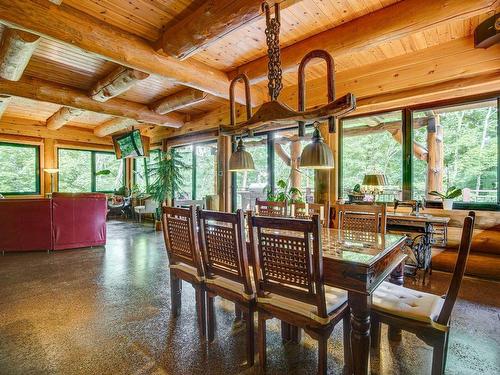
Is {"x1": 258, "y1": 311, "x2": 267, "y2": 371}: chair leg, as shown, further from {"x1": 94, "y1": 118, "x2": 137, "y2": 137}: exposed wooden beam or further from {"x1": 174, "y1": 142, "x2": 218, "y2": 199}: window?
→ {"x1": 94, "y1": 118, "x2": 137, "y2": 137}: exposed wooden beam

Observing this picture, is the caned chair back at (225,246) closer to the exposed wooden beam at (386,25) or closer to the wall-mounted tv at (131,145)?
the exposed wooden beam at (386,25)

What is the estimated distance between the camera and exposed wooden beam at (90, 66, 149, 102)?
3.75m

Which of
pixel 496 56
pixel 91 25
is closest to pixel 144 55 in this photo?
pixel 91 25

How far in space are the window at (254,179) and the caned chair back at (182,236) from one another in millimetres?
3062

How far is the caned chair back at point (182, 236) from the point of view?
215cm

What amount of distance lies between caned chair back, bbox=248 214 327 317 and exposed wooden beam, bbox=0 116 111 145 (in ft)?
28.7

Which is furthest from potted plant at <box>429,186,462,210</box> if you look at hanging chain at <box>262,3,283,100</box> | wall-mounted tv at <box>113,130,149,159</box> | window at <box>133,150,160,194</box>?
window at <box>133,150,160,194</box>

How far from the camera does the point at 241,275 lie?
187 centimetres

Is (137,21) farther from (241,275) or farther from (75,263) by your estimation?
(75,263)

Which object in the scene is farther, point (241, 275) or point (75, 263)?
point (75, 263)

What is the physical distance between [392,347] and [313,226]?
4.61ft

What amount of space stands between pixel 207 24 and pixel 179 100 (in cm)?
275

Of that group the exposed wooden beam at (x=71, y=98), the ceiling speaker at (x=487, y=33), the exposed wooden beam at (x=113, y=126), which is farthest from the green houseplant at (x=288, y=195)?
the exposed wooden beam at (x=113, y=126)

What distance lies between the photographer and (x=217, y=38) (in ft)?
8.64
